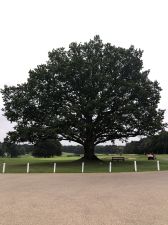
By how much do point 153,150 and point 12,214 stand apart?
486ft

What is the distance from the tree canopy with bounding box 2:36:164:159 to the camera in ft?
151

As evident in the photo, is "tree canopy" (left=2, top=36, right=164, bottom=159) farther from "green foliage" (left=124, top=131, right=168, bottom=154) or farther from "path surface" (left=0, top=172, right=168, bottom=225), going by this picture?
"green foliage" (left=124, top=131, right=168, bottom=154)

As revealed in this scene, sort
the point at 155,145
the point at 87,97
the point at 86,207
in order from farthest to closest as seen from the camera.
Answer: the point at 155,145
the point at 87,97
the point at 86,207

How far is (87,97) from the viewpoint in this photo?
4756 cm

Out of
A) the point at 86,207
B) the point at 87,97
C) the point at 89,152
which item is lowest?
the point at 86,207

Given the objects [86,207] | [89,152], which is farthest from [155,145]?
[86,207]

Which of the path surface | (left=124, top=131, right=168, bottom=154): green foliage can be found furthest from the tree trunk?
(left=124, top=131, right=168, bottom=154): green foliage

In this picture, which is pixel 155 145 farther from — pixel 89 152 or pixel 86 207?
pixel 86 207

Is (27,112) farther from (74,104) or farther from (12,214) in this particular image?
(12,214)

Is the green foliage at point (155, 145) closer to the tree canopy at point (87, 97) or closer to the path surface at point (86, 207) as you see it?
the tree canopy at point (87, 97)

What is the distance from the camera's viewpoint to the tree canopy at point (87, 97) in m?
46.1

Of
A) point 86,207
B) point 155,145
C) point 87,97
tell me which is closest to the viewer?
point 86,207

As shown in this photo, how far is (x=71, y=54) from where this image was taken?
5097cm

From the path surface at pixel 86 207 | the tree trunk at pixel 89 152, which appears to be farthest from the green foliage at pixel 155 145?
the path surface at pixel 86 207
